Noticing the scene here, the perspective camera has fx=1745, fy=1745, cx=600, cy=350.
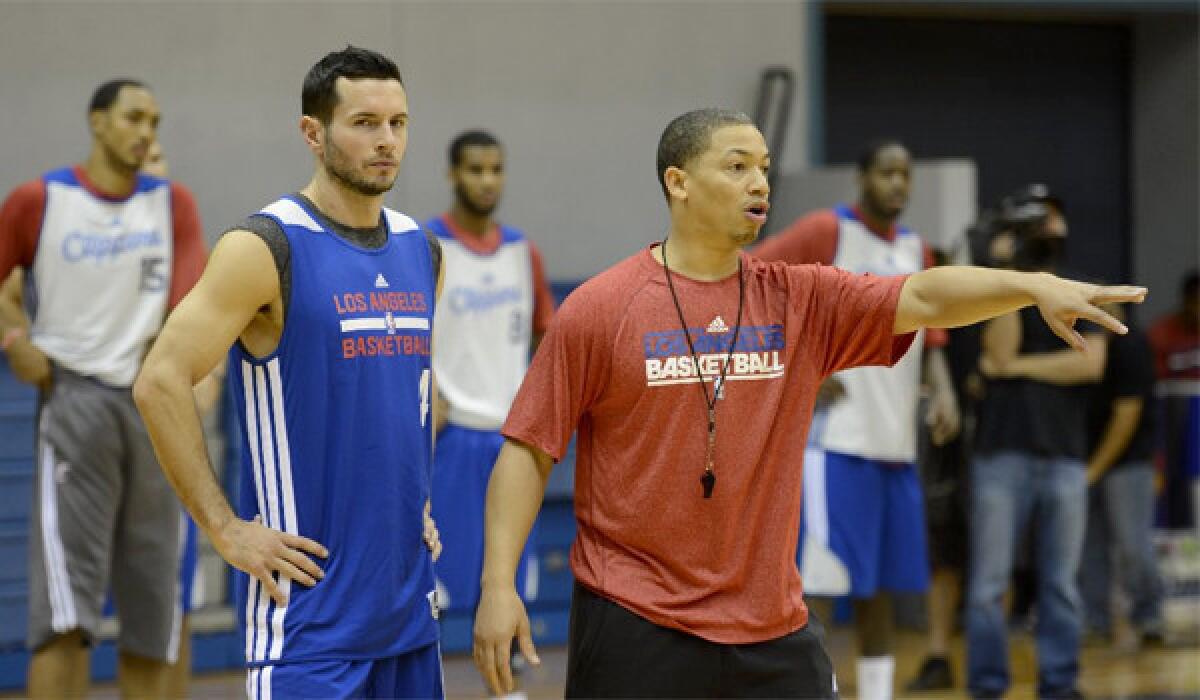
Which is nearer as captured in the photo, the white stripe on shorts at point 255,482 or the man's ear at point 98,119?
the white stripe on shorts at point 255,482

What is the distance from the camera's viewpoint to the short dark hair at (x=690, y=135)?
3773mm

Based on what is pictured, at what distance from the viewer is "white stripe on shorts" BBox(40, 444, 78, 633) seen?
582cm

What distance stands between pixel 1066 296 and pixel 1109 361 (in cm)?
501

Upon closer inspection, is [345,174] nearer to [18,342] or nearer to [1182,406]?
[18,342]

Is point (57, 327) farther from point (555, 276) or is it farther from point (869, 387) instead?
point (555, 276)

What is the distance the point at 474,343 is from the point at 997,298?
11.7 feet

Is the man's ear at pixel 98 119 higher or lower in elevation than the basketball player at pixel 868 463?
higher

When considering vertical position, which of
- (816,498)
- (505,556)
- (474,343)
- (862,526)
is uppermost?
(474,343)

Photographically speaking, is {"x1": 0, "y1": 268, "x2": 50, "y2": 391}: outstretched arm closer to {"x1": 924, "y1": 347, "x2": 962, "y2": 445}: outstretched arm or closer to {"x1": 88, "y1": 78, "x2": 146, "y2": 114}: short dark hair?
{"x1": 88, "y1": 78, "x2": 146, "y2": 114}: short dark hair

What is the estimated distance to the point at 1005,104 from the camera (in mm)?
11484

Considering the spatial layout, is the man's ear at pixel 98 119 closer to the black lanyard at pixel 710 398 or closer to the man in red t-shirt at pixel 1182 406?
the black lanyard at pixel 710 398

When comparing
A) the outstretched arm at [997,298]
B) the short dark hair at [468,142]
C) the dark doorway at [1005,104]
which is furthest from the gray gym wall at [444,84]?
the outstretched arm at [997,298]

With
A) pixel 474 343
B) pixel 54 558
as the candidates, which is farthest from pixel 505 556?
pixel 474 343

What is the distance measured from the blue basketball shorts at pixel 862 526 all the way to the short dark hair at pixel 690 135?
9.89ft
